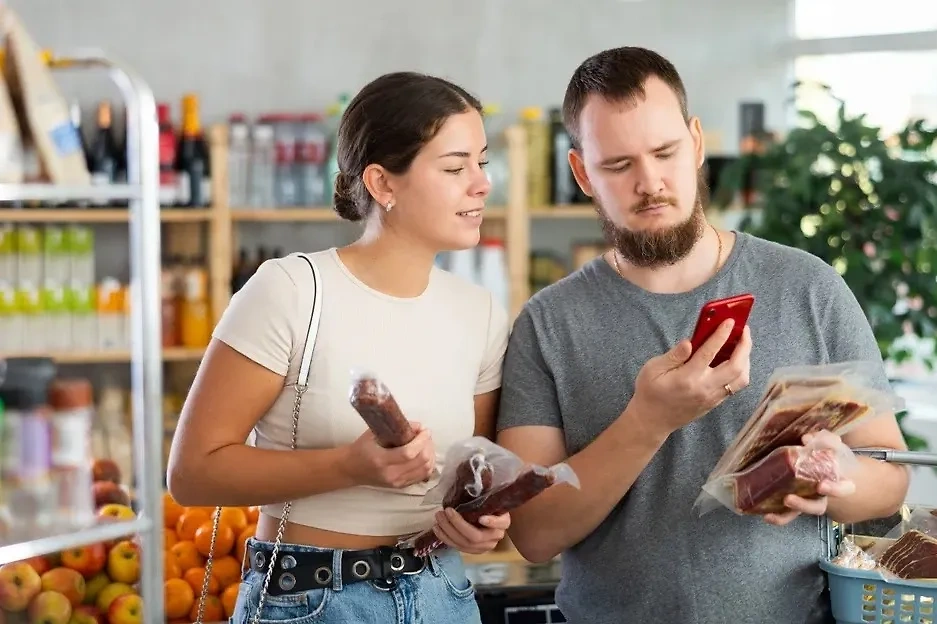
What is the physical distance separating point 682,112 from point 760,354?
394 millimetres

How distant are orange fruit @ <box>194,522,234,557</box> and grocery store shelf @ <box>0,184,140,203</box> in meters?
0.99

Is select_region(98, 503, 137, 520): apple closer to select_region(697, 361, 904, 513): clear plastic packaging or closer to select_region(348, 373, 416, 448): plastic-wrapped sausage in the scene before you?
select_region(348, 373, 416, 448): plastic-wrapped sausage

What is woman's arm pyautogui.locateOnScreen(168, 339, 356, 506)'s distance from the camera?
1.65 metres

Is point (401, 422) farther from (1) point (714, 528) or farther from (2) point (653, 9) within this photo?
(2) point (653, 9)

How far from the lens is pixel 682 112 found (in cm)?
187

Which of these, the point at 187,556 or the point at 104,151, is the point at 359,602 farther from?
the point at 104,151

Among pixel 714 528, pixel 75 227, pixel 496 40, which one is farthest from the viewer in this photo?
pixel 496 40

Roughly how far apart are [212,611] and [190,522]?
23 cm

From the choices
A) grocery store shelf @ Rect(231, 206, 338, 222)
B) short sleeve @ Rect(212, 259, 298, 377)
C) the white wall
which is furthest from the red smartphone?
the white wall

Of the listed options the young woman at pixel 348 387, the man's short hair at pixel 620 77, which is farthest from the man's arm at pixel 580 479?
the man's short hair at pixel 620 77

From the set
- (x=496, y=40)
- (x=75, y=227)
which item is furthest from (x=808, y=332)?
(x=496, y=40)

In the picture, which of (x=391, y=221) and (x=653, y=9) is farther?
(x=653, y=9)

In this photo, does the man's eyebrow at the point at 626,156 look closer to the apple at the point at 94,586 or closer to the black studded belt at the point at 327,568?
the black studded belt at the point at 327,568

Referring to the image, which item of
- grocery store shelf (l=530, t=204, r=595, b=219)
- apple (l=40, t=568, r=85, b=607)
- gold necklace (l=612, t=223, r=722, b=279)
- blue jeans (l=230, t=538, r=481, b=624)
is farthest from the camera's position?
grocery store shelf (l=530, t=204, r=595, b=219)
